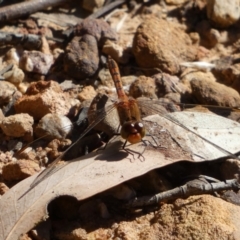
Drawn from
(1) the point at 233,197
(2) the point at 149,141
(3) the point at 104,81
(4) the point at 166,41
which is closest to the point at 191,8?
(4) the point at 166,41

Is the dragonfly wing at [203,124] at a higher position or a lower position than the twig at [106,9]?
lower

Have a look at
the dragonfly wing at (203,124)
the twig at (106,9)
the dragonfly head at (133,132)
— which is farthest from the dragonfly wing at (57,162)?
the twig at (106,9)

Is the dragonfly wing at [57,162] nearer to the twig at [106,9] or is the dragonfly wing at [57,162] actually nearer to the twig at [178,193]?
the twig at [178,193]

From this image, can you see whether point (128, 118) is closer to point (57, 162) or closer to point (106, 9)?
point (57, 162)

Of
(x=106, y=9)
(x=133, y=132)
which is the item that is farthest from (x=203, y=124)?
(x=106, y=9)

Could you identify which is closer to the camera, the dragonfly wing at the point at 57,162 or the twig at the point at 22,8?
the dragonfly wing at the point at 57,162

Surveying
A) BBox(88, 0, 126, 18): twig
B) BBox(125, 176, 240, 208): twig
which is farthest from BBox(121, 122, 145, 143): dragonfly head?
BBox(88, 0, 126, 18): twig

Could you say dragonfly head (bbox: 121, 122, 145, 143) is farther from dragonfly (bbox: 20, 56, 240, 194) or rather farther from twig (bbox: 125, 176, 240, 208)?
twig (bbox: 125, 176, 240, 208)
